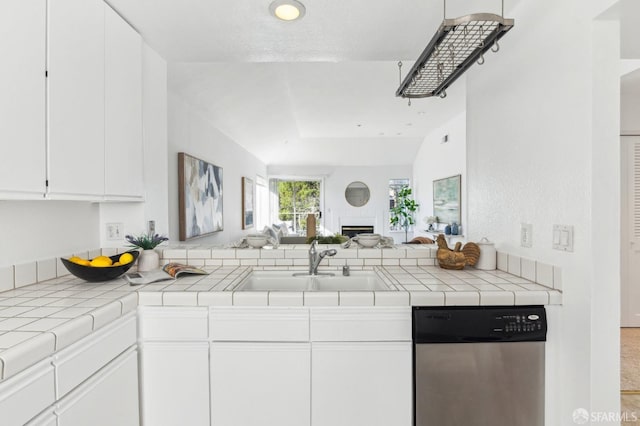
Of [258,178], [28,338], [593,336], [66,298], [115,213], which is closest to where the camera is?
[28,338]

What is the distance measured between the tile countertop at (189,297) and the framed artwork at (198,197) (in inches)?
62.6

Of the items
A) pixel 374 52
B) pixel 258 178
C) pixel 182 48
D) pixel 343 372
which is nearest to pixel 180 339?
pixel 343 372

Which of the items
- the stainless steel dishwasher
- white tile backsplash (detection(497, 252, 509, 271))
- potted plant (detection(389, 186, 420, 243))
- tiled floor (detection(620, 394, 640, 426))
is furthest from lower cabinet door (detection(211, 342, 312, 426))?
potted plant (detection(389, 186, 420, 243))

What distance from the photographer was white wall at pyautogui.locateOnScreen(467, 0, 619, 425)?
1.24 m

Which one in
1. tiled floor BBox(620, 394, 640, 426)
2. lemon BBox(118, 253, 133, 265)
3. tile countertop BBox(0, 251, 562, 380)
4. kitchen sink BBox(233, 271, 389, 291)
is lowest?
tiled floor BBox(620, 394, 640, 426)

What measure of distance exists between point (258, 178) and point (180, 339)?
19.7ft

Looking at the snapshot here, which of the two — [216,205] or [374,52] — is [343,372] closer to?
[374,52]

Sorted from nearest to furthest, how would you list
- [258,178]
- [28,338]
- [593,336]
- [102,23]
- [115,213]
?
1. [28,338]
2. [593,336]
3. [102,23]
4. [115,213]
5. [258,178]

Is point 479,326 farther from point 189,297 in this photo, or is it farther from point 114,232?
point 114,232

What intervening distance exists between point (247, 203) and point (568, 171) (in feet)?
17.1

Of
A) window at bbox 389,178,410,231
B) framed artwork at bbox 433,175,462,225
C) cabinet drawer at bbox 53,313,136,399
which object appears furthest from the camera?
window at bbox 389,178,410,231

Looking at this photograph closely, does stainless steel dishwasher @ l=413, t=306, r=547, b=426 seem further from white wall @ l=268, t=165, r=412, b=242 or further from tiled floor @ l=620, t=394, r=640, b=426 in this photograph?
white wall @ l=268, t=165, r=412, b=242

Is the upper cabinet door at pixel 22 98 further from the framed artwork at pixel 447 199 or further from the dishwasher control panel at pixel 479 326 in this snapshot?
the framed artwork at pixel 447 199

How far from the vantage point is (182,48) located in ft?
6.90
